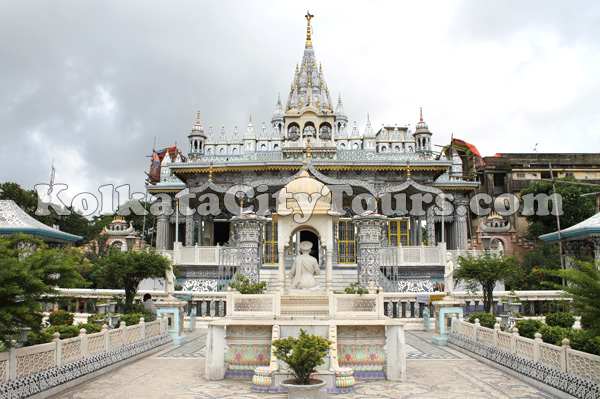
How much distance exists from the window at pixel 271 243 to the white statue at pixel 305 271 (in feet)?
38.5

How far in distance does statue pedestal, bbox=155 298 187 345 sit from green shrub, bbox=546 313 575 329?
9.03m

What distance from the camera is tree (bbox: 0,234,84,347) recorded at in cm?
604

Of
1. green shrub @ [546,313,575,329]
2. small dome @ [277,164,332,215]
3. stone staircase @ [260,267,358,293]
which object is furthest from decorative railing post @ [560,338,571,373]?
stone staircase @ [260,267,358,293]

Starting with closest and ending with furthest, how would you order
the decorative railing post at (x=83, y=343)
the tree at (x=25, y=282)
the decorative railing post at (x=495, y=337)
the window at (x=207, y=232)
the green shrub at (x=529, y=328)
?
the tree at (x=25, y=282) → the decorative railing post at (x=83, y=343) → the green shrub at (x=529, y=328) → the decorative railing post at (x=495, y=337) → the window at (x=207, y=232)

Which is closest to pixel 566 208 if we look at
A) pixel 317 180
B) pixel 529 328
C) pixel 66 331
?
pixel 317 180

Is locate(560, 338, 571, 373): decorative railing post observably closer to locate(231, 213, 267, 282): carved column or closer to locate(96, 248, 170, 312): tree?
locate(96, 248, 170, 312): tree

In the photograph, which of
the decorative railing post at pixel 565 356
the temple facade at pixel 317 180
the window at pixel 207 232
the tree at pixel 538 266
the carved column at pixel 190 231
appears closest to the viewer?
the decorative railing post at pixel 565 356

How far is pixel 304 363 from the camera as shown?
22.6ft

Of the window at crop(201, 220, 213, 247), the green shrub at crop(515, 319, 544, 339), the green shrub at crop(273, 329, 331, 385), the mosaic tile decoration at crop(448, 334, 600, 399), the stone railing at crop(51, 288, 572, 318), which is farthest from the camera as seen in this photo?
the window at crop(201, 220, 213, 247)

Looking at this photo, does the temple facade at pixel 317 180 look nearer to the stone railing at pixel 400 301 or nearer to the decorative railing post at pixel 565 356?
the stone railing at pixel 400 301

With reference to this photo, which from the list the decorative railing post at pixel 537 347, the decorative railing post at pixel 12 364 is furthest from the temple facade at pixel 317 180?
the decorative railing post at pixel 12 364

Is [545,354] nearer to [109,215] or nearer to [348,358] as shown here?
[348,358]

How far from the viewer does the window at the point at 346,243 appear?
22406mm

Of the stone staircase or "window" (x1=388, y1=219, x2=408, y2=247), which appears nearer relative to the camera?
the stone staircase
